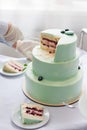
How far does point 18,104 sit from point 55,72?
0.18 metres

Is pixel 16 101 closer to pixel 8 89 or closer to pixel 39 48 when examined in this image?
pixel 8 89

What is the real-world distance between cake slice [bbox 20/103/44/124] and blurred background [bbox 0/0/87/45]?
686 millimetres

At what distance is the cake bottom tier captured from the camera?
2.86ft

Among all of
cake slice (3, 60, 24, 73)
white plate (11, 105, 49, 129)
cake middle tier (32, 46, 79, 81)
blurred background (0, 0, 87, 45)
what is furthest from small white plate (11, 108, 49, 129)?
blurred background (0, 0, 87, 45)

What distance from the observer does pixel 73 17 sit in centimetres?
145

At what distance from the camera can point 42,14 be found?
1.41 meters

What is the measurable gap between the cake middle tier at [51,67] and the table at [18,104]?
111 mm

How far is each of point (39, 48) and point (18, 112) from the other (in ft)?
0.89

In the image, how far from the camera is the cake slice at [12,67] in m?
1.08

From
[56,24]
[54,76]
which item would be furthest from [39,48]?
[56,24]

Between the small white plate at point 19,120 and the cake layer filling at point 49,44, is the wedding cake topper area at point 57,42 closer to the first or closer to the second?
the cake layer filling at point 49,44

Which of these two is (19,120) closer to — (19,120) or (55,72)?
(19,120)

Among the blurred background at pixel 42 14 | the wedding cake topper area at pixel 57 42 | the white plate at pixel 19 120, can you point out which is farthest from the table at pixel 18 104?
the blurred background at pixel 42 14

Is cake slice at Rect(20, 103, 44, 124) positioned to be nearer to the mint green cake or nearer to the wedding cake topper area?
the mint green cake
